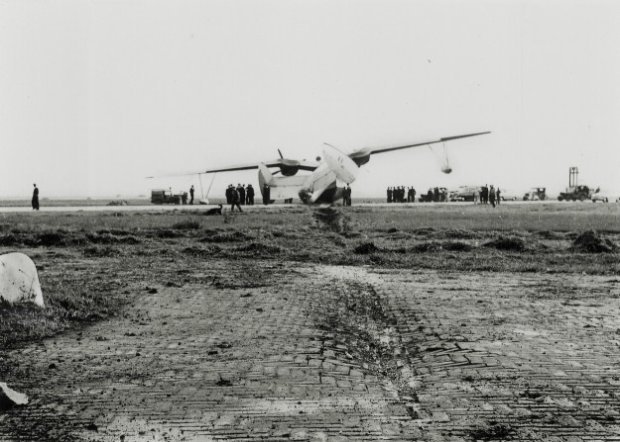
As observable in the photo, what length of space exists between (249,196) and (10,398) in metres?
42.8

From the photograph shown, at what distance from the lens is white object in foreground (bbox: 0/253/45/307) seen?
26.7 ft

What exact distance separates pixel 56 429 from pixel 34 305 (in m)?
4.28

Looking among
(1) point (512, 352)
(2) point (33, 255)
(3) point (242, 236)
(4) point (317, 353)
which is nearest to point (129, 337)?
(4) point (317, 353)

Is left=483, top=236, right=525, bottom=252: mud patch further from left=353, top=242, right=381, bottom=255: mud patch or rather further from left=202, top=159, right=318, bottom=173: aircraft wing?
left=202, top=159, right=318, bottom=173: aircraft wing

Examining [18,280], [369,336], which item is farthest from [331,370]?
[18,280]

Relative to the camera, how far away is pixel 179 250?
57.3ft

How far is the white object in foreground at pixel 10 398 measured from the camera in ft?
16.0

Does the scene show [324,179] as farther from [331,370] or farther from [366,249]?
[331,370]

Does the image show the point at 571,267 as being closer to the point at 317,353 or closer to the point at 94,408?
the point at 317,353

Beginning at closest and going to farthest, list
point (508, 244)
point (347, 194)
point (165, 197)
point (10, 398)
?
point (10, 398), point (508, 244), point (347, 194), point (165, 197)

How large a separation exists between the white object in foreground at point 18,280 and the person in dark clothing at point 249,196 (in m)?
37.4

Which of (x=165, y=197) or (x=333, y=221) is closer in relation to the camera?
(x=333, y=221)

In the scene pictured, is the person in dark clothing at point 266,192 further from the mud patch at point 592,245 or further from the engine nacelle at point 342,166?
the mud patch at point 592,245

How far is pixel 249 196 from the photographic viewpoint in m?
47.6
